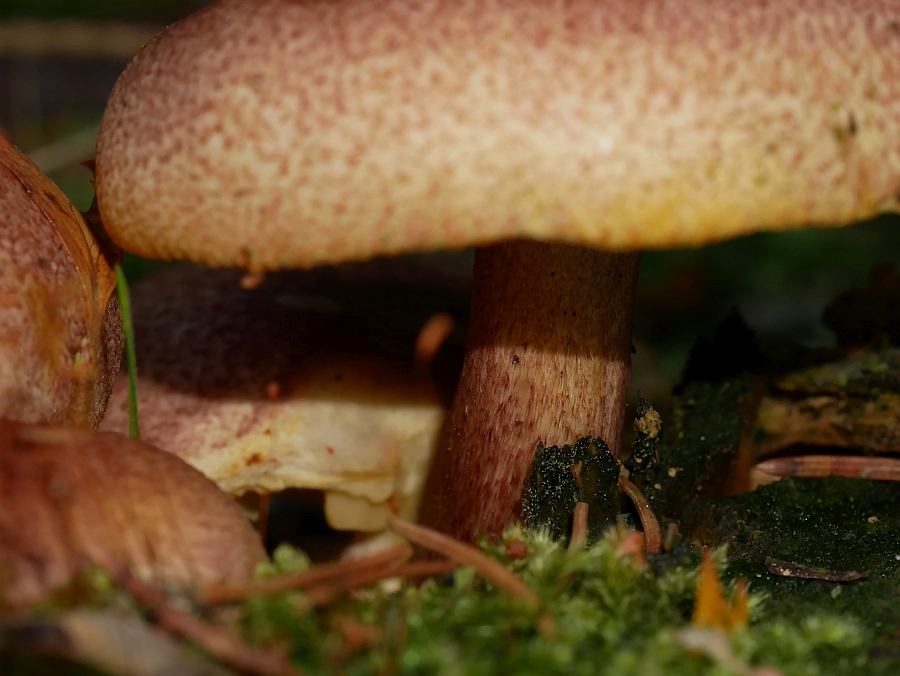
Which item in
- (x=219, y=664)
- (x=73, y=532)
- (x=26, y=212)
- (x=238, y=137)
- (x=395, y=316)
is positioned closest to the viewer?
(x=219, y=664)

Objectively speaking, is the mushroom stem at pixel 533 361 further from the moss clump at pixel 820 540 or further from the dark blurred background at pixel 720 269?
the dark blurred background at pixel 720 269

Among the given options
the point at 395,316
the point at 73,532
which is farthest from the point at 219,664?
the point at 395,316

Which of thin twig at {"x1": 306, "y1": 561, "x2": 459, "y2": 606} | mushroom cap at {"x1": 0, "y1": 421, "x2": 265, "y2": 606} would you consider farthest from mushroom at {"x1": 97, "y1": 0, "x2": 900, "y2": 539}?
thin twig at {"x1": 306, "y1": 561, "x2": 459, "y2": 606}

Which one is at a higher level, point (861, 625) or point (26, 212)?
point (26, 212)

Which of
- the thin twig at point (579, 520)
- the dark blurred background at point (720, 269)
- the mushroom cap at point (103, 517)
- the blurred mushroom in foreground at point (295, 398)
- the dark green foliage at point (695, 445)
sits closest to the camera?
the mushroom cap at point (103, 517)

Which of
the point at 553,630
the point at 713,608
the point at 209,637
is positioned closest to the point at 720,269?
the point at 713,608

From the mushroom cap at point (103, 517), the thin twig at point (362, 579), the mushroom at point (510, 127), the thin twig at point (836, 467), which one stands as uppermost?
the mushroom at point (510, 127)

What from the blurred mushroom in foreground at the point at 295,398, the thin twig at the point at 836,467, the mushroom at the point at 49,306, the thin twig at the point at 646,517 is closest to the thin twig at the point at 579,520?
the thin twig at the point at 646,517

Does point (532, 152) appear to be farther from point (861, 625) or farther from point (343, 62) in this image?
point (861, 625)
